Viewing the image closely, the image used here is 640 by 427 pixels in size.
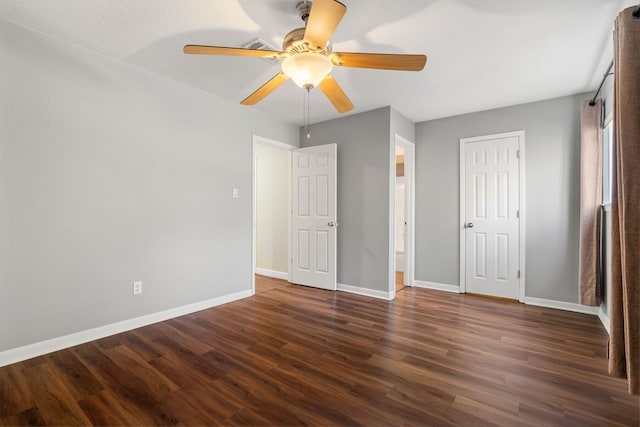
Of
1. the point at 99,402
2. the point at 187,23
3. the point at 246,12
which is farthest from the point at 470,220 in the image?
the point at 99,402

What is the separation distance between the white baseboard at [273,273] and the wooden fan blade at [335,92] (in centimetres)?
316

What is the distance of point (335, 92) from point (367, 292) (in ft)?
8.77

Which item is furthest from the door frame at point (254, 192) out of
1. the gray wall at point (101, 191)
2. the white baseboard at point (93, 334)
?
the white baseboard at point (93, 334)

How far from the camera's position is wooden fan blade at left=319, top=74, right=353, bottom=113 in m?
2.06

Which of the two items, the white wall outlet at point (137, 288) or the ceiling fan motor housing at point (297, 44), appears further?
the white wall outlet at point (137, 288)

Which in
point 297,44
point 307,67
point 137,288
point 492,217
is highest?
point 297,44

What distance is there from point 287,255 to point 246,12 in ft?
11.6

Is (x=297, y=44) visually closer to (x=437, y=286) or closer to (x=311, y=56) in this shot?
(x=311, y=56)

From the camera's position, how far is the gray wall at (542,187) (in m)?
3.39

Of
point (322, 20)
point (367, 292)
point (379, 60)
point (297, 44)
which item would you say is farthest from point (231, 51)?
point (367, 292)

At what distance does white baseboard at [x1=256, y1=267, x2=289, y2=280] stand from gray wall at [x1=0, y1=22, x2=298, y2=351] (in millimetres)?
1347

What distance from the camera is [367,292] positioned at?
3963mm

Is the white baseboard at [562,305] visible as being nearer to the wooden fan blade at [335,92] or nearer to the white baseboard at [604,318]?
the white baseboard at [604,318]

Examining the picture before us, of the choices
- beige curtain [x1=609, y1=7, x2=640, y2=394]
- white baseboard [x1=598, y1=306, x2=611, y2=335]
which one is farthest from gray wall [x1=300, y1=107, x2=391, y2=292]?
beige curtain [x1=609, y1=7, x2=640, y2=394]
